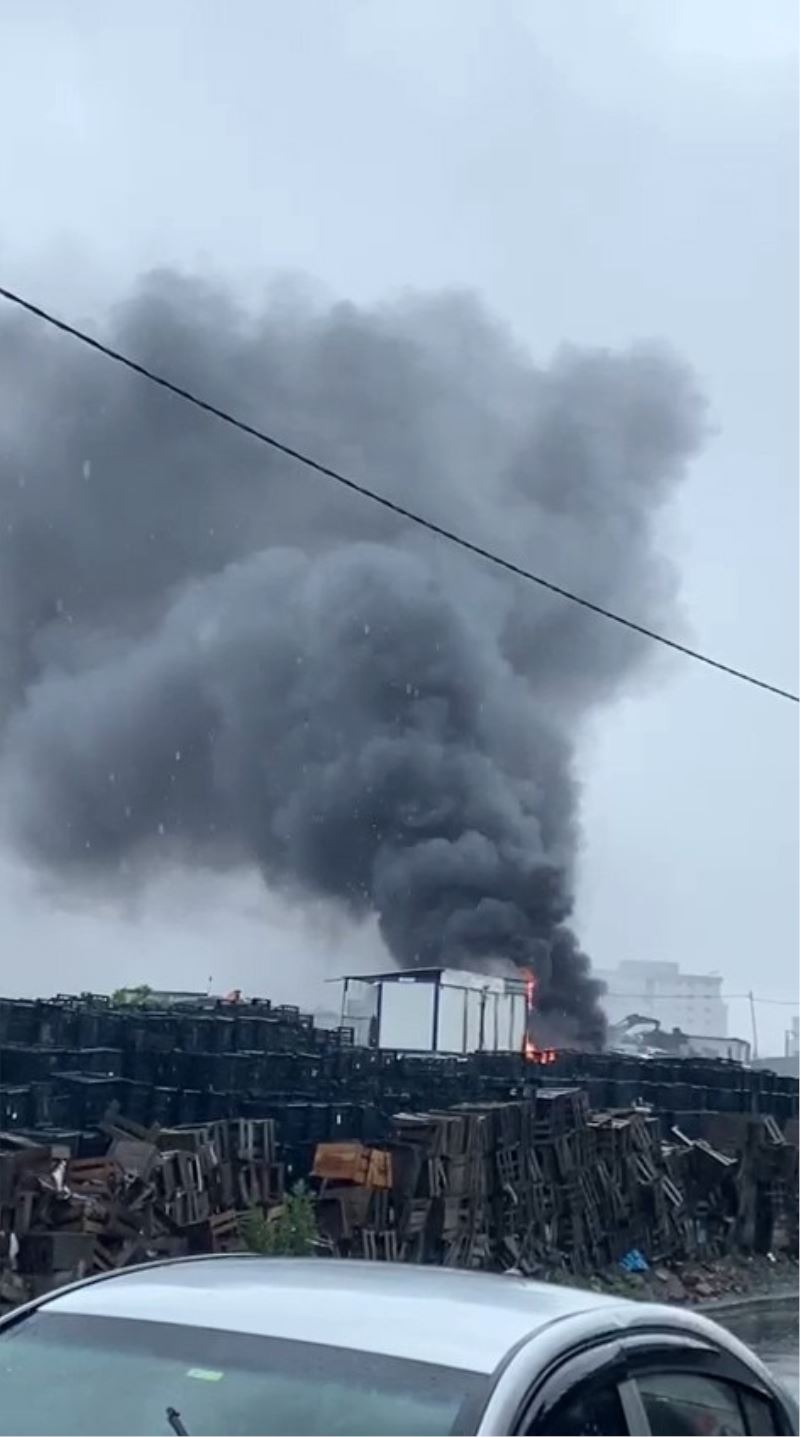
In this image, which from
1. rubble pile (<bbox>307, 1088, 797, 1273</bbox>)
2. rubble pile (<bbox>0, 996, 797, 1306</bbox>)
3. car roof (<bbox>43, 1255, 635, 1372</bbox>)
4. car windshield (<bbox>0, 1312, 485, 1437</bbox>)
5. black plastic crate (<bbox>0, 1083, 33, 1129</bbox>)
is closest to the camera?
car windshield (<bbox>0, 1312, 485, 1437</bbox>)

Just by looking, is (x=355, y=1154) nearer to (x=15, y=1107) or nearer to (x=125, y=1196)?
(x=125, y=1196)

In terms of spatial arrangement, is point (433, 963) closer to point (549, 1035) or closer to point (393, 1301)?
point (549, 1035)

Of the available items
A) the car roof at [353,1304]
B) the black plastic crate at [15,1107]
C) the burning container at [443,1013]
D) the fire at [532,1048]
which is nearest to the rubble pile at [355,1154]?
the black plastic crate at [15,1107]

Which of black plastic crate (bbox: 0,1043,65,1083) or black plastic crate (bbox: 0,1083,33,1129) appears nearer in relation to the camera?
black plastic crate (bbox: 0,1083,33,1129)

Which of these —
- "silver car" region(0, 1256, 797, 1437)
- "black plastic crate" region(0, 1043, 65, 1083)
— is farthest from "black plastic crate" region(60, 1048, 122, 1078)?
"silver car" region(0, 1256, 797, 1437)

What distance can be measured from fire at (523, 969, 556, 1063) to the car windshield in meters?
16.3

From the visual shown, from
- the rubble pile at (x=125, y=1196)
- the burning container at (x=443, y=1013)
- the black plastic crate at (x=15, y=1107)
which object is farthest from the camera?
the burning container at (x=443, y=1013)

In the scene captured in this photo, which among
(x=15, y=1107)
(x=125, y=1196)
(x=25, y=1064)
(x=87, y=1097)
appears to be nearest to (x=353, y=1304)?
(x=125, y=1196)

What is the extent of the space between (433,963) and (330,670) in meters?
7.59

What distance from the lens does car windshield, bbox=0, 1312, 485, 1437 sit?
7.60 feet

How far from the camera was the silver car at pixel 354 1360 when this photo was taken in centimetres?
233

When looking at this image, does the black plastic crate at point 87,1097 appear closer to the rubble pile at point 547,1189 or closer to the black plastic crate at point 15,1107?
the black plastic crate at point 15,1107

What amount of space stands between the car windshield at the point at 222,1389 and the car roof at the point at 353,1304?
0.10 feet

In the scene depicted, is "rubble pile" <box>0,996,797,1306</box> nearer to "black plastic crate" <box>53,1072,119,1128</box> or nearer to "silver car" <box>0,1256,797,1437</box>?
"black plastic crate" <box>53,1072,119,1128</box>
